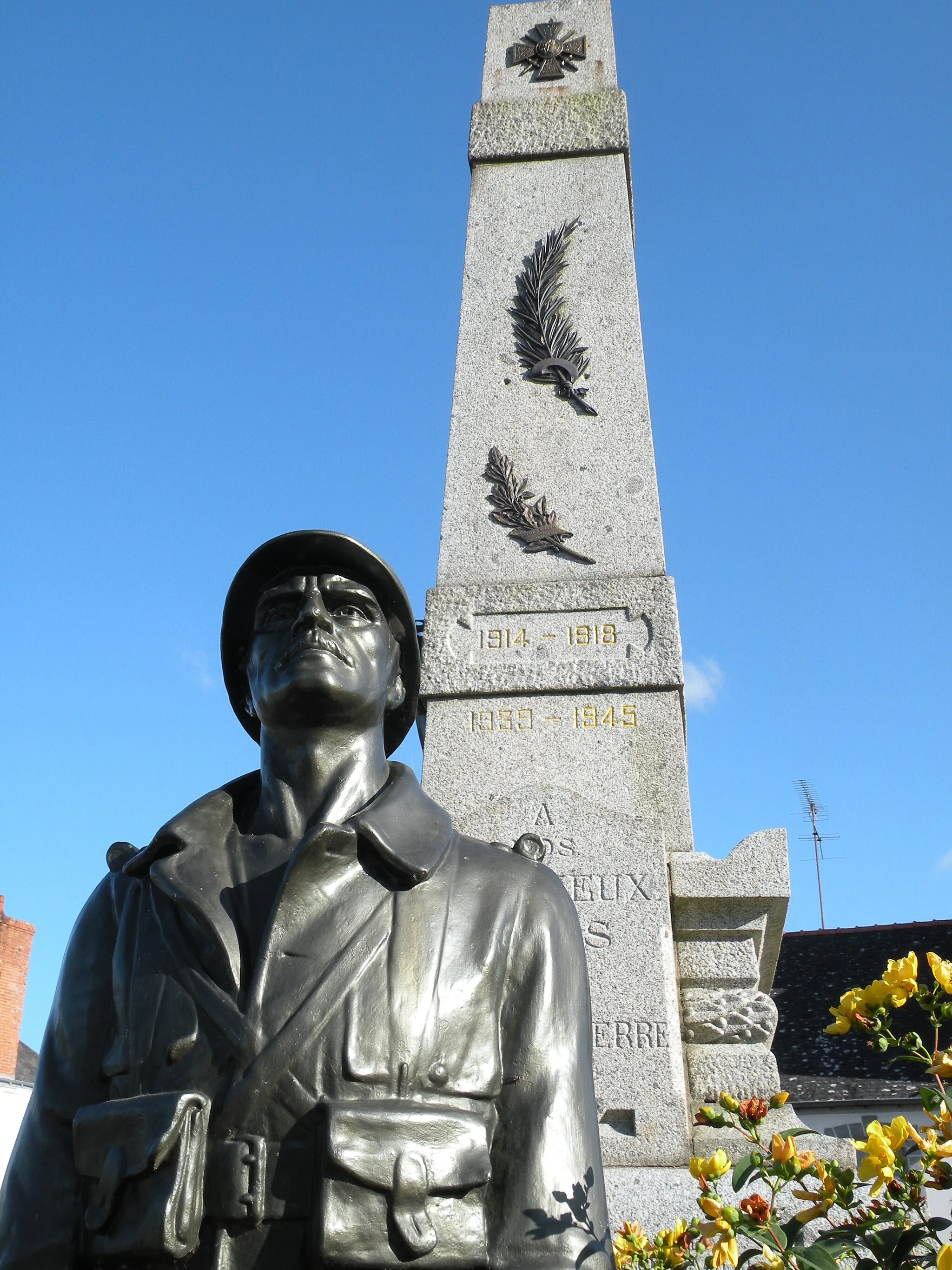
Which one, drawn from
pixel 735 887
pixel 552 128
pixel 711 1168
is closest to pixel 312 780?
pixel 711 1168

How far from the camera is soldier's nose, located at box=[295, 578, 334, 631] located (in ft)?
7.72

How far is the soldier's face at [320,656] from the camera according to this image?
231cm

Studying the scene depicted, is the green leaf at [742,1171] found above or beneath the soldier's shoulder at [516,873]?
beneath

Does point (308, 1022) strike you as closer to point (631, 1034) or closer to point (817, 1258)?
point (817, 1258)

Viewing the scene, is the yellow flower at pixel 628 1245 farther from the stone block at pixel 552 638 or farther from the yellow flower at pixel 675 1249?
the stone block at pixel 552 638

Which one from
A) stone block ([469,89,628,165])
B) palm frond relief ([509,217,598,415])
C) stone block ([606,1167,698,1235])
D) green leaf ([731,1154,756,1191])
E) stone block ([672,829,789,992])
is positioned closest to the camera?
green leaf ([731,1154,756,1191])

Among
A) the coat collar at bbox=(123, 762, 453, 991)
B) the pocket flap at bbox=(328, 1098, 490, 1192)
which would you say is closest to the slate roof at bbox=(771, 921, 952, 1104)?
the coat collar at bbox=(123, 762, 453, 991)

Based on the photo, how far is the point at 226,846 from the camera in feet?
7.39

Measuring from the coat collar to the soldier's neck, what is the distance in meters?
0.04

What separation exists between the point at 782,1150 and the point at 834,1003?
18172mm

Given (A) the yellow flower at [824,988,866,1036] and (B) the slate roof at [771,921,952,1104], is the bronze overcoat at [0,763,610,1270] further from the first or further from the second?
(B) the slate roof at [771,921,952,1104]

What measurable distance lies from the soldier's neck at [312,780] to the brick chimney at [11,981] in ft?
47.1

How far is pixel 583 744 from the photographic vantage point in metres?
5.11

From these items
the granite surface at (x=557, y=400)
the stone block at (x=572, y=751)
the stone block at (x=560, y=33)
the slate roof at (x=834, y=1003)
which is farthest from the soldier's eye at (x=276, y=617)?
the slate roof at (x=834, y=1003)
